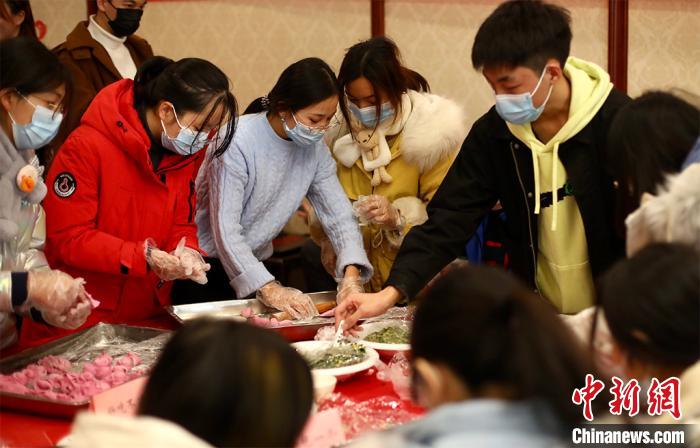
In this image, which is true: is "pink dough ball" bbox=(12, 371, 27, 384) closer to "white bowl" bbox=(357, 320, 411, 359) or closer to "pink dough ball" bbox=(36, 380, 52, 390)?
"pink dough ball" bbox=(36, 380, 52, 390)

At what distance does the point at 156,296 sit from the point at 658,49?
8.65 feet

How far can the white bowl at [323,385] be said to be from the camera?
187 cm

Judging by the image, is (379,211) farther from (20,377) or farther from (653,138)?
(20,377)

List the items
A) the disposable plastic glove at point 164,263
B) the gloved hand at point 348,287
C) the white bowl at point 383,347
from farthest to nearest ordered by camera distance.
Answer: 1. the gloved hand at point 348,287
2. the disposable plastic glove at point 164,263
3. the white bowl at point 383,347

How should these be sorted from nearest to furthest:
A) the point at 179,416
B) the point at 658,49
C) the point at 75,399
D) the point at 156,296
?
the point at 179,416 < the point at 75,399 < the point at 156,296 < the point at 658,49

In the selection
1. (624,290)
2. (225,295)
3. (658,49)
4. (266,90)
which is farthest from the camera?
(266,90)

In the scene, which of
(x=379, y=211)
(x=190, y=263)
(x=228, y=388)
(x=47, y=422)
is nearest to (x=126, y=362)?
(x=47, y=422)

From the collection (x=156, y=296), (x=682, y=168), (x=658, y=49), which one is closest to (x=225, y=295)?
(x=156, y=296)

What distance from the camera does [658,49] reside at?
4070mm

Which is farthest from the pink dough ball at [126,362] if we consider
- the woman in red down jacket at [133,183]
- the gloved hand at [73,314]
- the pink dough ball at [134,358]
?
the woman in red down jacket at [133,183]

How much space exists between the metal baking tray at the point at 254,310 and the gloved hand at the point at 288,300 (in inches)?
1.1

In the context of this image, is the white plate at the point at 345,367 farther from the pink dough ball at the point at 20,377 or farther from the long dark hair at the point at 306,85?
the long dark hair at the point at 306,85

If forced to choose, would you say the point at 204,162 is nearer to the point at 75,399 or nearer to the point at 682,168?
the point at 75,399

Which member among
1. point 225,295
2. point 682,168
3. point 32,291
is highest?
point 682,168
